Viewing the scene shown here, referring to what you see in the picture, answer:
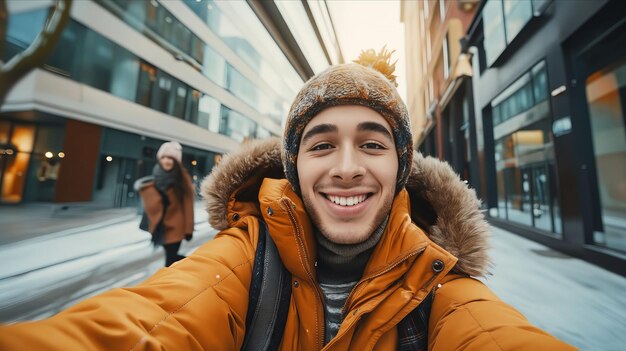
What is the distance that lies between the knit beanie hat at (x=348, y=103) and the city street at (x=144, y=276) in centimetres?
65

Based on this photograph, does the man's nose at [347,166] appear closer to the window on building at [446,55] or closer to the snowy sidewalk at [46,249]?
the snowy sidewalk at [46,249]

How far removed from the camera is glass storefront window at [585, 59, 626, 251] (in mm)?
3518

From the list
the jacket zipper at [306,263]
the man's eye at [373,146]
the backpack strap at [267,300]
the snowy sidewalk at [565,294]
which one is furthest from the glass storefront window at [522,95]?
the backpack strap at [267,300]

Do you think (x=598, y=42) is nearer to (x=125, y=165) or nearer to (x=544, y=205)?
(x=544, y=205)

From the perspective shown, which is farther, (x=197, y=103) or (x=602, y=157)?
(x=602, y=157)

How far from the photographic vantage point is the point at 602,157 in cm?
381

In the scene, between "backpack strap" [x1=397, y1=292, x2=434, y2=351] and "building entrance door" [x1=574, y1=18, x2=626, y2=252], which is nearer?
"backpack strap" [x1=397, y1=292, x2=434, y2=351]

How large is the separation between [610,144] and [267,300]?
5368 millimetres

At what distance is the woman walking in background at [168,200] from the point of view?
304 centimetres

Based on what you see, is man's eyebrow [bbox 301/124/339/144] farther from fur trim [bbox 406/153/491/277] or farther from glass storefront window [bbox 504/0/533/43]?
glass storefront window [bbox 504/0/533/43]

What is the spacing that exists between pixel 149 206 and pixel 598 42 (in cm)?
664

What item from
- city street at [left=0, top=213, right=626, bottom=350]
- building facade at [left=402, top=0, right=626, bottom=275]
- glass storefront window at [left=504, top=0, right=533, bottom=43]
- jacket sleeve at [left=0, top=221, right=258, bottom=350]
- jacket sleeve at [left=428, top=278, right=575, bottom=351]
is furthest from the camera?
glass storefront window at [left=504, top=0, right=533, bottom=43]

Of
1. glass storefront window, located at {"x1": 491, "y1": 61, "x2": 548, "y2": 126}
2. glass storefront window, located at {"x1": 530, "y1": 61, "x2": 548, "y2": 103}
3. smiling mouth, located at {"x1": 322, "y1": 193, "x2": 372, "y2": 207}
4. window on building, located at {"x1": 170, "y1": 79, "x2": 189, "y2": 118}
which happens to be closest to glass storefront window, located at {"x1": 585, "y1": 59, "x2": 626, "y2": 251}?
glass storefront window, located at {"x1": 530, "y1": 61, "x2": 548, "y2": 103}

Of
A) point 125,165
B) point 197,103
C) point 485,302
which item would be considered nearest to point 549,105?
point 485,302
